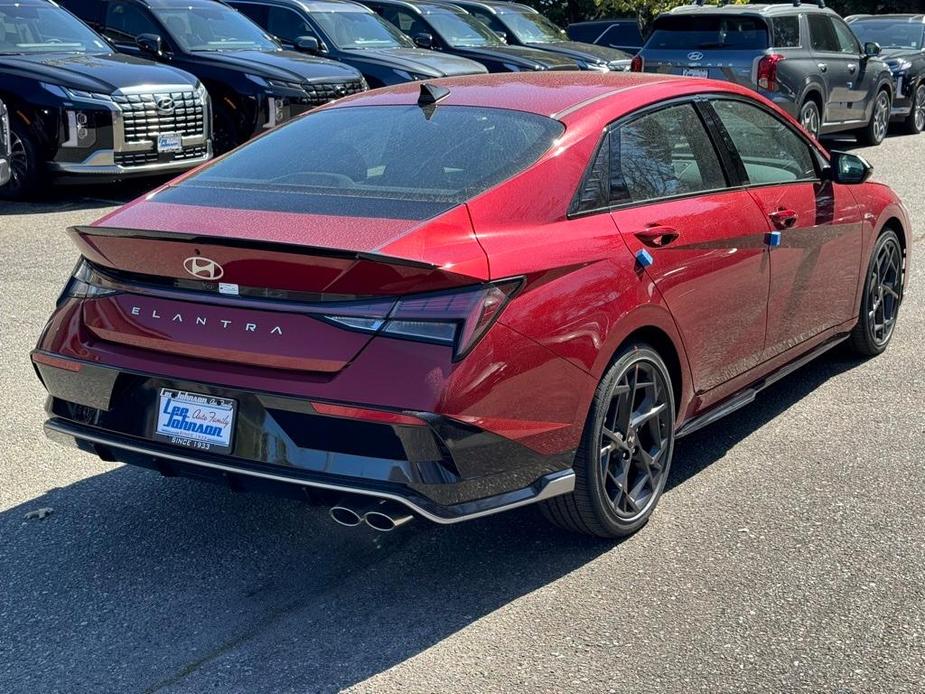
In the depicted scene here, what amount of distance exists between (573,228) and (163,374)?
4.51ft

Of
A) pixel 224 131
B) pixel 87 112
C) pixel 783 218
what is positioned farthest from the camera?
pixel 224 131

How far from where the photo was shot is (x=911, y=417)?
576 centimetres

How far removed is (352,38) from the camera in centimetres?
1548

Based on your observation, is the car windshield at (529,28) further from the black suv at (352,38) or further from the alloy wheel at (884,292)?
the alloy wheel at (884,292)

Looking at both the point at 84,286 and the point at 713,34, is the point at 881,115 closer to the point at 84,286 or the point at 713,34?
the point at 713,34

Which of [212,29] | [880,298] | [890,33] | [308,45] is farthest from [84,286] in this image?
[890,33]

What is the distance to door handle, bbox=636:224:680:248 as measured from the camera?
171 inches

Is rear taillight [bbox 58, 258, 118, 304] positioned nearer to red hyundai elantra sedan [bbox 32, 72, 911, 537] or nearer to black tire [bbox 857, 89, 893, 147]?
red hyundai elantra sedan [bbox 32, 72, 911, 537]

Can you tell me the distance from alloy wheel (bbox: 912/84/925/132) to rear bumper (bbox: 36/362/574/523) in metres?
16.9

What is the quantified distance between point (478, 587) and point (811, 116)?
12.8m

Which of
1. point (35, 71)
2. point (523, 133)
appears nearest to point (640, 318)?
point (523, 133)

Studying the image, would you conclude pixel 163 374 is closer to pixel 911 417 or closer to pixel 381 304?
pixel 381 304

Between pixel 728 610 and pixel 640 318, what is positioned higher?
pixel 640 318

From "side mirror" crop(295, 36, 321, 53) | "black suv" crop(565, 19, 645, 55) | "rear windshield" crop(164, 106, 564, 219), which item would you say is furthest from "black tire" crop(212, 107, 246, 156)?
"black suv" crop(565, 19, 645, 55)
